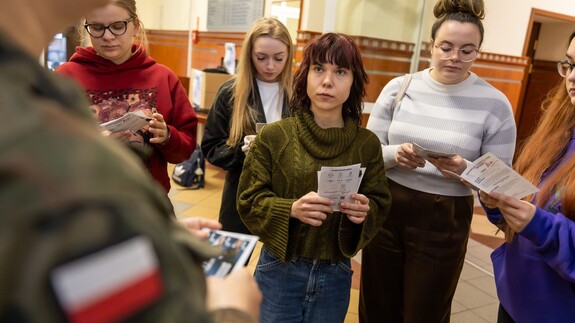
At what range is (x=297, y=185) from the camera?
1.70 m

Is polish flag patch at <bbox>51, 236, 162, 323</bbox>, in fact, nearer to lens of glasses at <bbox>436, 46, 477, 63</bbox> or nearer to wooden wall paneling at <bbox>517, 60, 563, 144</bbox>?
lens of glasses at <bbox>436, 46, 477, 63</bbox>

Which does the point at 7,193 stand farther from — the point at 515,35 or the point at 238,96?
the point at 515,35

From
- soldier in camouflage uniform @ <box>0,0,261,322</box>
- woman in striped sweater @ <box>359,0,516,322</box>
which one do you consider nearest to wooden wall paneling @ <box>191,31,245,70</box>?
woman in striped sweater @ <box>359,0,516,322</box>

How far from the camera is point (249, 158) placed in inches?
68.6

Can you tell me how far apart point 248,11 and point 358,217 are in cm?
513

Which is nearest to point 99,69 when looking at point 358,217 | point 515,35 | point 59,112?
point 358,217

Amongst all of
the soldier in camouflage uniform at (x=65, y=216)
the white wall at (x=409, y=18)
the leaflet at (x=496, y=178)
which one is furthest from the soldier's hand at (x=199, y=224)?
the white wall at (x=409, y=18)

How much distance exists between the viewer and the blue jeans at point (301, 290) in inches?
66.5

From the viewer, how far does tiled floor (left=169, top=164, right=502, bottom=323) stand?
3.18 metres

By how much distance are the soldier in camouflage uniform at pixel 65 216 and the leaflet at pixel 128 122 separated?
3.91 ft

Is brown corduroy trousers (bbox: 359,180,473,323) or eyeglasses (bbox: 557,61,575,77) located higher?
eyeglasses (bbox: 557,61,575,77)

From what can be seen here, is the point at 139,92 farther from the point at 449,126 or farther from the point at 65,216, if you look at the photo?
the point at 65,216

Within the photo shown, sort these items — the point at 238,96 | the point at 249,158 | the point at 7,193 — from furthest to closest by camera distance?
the point at 238,96 < the point at 249,158 < the point at 7,193

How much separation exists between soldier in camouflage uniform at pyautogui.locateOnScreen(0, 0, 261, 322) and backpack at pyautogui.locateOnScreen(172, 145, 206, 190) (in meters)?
4.88
